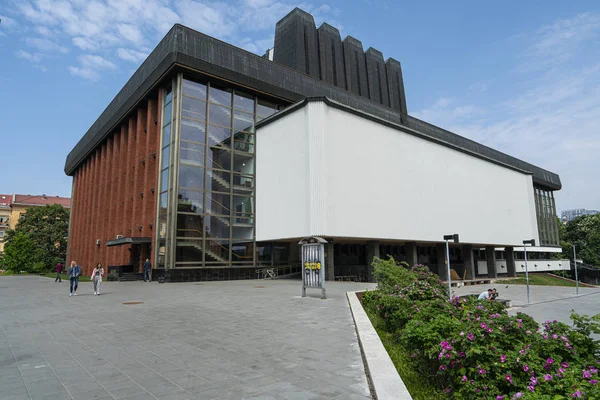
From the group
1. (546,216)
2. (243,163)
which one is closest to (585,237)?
(546,216)

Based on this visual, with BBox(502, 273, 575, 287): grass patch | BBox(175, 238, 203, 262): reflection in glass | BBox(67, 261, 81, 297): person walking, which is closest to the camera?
BBox(67, 261, 81, 297): person walking

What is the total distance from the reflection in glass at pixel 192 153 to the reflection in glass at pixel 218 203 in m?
2.72

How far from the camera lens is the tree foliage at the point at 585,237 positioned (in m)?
68.0

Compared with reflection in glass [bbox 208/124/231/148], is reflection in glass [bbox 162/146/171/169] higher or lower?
lower

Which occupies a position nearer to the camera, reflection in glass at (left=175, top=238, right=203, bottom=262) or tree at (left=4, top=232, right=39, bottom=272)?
reflection in glass at (left=175, top=238, right=203, bottom=262)

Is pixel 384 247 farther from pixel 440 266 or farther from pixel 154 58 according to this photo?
pixel 154 58

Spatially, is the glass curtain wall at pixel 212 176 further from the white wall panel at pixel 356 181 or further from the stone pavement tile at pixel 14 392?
the stone pavement tile at pixel 14 392

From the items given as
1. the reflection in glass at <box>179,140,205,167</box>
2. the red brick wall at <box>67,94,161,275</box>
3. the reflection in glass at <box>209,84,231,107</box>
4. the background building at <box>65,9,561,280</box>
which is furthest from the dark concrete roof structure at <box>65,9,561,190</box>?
the reflection in glass at <box>179,140,205,167</box>

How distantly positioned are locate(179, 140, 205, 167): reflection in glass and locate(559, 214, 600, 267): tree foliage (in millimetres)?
69070

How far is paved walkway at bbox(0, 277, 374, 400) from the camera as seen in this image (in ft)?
15.8

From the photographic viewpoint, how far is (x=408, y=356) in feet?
21.4

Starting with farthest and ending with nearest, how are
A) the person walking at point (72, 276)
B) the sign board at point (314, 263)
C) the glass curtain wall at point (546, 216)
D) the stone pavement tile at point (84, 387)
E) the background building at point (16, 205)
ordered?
1. the background building at point (16, 205)
2. the glass curtain wall at point (546, 216)
3. the person walking at point (72, 276)
4. the sign board at point (314, 263)
5. the stone pavement tile at point (84, 387)

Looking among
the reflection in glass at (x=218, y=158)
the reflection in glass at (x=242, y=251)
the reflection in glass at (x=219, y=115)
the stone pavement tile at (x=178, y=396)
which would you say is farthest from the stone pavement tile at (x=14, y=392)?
the reflection in glass at (x=219, y=115)

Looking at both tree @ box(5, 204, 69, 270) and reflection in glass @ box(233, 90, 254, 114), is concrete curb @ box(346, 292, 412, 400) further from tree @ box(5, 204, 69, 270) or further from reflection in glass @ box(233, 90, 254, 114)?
tree @ box(5, 204, 69, 270)
